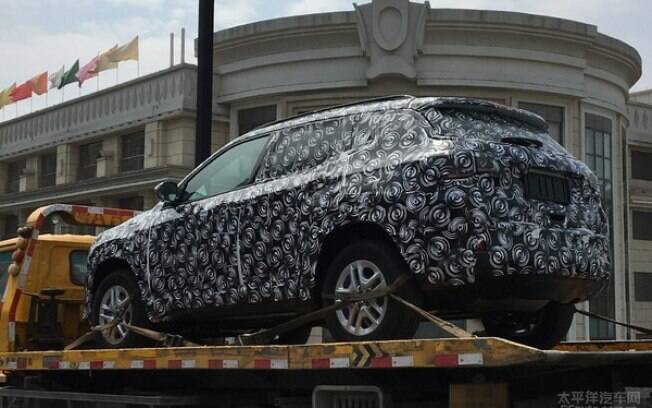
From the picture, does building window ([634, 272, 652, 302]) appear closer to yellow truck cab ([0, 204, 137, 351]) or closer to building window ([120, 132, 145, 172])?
building window ([120, 132, 145, 172])

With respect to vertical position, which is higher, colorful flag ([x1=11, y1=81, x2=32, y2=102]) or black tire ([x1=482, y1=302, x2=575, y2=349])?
colorful flag ([x1=11, y1=81, x2=32, y2=102])

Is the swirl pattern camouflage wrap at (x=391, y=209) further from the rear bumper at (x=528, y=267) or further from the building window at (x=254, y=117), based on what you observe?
the building window at (x=254, y=117)

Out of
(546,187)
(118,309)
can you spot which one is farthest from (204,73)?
(546,187)

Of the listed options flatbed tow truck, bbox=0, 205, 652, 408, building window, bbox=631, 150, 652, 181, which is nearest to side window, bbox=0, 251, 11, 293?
flatbed tow truck, bbox=0, 205, 652, 408

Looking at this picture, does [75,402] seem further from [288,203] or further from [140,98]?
[140,98]

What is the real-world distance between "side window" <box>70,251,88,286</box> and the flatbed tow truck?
131 centimetres

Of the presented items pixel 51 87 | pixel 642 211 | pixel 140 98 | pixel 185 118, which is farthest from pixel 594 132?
pixel 51 87

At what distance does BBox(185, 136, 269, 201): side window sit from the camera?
6547mm

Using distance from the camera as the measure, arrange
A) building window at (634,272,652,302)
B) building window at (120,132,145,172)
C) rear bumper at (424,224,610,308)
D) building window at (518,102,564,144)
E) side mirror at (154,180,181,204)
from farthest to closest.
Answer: building window at (634,272,652,302) → building window at (120,132,145,172) → building window at (518,102,564,144) → side mirror at (154,180,181,204) → rear bumper at (424,224,610,308)

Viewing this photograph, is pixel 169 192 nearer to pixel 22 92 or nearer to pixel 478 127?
pixel 478 127

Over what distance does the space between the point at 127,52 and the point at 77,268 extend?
2242 cm

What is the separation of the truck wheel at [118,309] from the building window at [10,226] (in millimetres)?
29398

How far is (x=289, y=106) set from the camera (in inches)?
944

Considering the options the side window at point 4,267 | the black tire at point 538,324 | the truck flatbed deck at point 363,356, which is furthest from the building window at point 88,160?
the black tire at point 538,324
